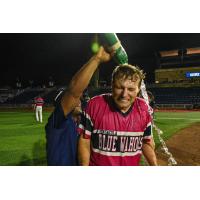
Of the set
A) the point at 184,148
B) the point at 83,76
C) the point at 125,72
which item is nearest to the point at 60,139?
the point at 83,76

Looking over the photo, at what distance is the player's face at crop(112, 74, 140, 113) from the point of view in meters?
2.75

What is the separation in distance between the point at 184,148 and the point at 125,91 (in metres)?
4.49

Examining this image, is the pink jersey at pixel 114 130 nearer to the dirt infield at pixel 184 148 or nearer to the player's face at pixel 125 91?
the player's face at pixel 125 91

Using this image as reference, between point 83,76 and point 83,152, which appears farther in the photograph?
point 83,152

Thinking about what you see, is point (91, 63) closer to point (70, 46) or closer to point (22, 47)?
point (70, 46)

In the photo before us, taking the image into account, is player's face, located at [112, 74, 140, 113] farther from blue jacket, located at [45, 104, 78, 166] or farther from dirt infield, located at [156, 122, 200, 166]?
dirt infield, located at [156, 122, 200, 166]

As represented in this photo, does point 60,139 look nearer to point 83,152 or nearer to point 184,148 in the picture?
point 83,152

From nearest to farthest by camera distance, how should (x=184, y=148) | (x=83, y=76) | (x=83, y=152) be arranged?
(x=83, y=76), (x=83, y=152), (x=184, y=148)

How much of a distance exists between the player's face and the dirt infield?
2928 millimetres

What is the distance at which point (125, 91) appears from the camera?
108 inches

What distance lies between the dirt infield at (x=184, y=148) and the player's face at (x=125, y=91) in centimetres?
293

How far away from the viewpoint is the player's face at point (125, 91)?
2.75 meters

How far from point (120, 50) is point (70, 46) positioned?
4.93m
